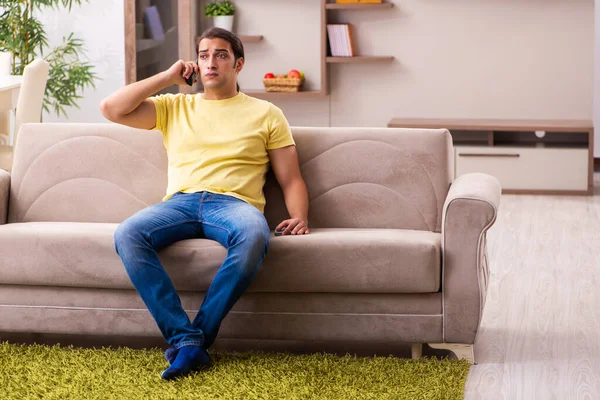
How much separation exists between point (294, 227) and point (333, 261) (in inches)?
8.7

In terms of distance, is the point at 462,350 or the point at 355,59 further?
the point at 355,59

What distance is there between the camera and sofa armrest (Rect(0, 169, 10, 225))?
322 cm

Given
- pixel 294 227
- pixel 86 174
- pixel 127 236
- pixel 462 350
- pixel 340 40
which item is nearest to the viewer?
pixel 127 236

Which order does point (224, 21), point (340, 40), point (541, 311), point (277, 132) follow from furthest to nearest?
point (224, 21) → point (340, 40) → point (541, 311) → point (277, 132)

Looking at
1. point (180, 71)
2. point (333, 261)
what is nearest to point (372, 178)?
point (333, 261)

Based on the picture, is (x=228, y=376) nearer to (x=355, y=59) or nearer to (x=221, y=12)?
(x=355, y=59)

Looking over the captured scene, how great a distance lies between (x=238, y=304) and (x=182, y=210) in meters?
0.34

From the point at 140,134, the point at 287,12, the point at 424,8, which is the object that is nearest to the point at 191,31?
the point at 287,12

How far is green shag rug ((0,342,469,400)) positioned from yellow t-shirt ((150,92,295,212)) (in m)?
0.54

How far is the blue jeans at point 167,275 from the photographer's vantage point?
2.61 m

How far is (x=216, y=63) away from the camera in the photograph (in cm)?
302

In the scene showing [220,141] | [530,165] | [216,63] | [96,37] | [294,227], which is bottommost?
[530,165]

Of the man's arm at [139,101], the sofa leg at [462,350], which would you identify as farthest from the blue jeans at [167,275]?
the sofa leg at [462,350]

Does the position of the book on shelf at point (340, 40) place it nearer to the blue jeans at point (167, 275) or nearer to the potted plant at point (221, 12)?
the potted plant at point (221, 12)
